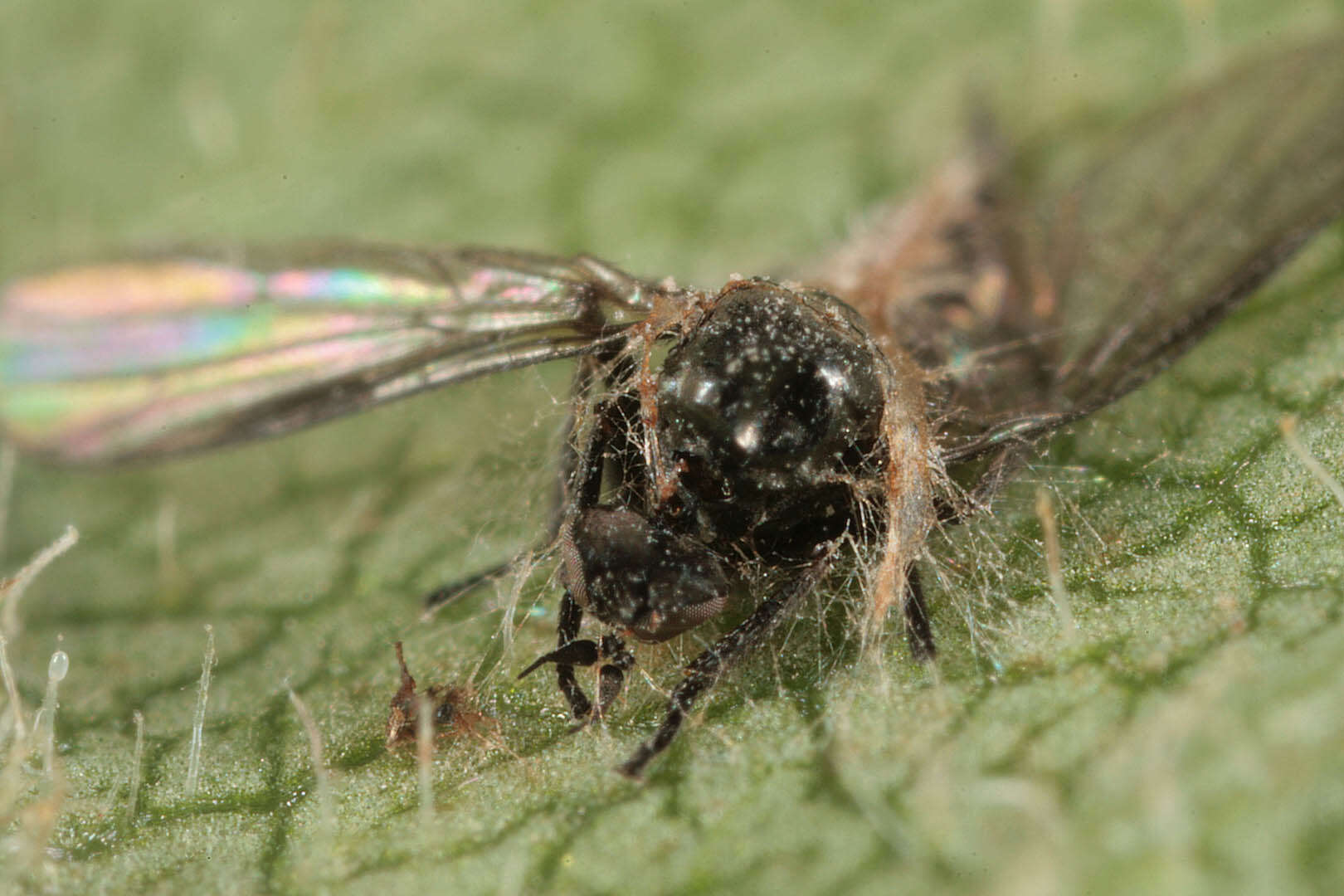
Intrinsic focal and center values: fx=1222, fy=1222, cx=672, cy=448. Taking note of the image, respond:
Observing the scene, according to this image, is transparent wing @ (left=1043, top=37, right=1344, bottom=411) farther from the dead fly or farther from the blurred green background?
the blurred green background

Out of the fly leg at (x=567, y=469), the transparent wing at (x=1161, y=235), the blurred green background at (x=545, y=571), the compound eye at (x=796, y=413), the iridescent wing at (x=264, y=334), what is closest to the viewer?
the blurred green background at (x=545, y=571)

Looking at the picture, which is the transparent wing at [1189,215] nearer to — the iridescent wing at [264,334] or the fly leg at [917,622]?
the fly leg at [917,622]

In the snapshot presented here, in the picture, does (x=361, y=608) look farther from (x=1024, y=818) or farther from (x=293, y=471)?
(x=1024, y=818)

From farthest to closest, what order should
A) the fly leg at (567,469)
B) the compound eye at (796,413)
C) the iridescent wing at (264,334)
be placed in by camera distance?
the iridescent wing at (264,334)
the fly leg at (567,469)
the compound eye at (796,413)

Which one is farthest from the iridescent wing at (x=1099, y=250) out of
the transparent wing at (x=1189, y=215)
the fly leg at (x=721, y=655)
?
the fly leg at (x=721, y=655)

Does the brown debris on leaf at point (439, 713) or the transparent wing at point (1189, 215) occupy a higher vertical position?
→ the transparent wing at point (1189, 215)

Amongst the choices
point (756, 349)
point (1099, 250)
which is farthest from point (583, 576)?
point (1099, 250)

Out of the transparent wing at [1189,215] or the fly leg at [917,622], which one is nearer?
the fly leg at [917,622]
